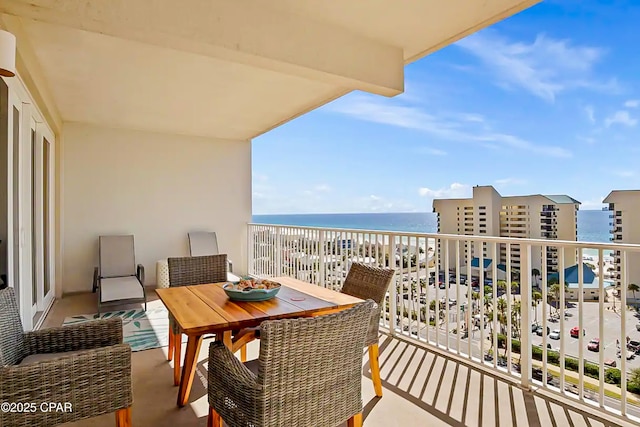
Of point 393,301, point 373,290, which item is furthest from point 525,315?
point 393,301

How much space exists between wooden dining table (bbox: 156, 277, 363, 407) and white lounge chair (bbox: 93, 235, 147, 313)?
275cm

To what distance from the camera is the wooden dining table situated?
1854 millimetres

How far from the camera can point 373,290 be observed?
8.51ft

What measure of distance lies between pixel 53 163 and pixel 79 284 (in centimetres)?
188

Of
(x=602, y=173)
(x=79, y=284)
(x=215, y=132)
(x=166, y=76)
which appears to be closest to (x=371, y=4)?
(x=166, y=76)

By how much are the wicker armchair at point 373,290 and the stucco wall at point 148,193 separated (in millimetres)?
4571

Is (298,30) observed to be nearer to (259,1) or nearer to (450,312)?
(259,1)

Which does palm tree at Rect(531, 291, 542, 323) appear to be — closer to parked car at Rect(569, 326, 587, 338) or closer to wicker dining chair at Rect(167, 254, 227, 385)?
parked car at Rect(569, 326, 587, 338)

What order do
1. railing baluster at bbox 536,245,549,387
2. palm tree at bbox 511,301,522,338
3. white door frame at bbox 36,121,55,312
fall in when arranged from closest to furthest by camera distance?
railing baluster at bbox 536,245,549,387 → palm tree at bbox 511,301,522,338 → white door frame at bbox 36,121,55,312

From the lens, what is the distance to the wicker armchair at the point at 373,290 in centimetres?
247

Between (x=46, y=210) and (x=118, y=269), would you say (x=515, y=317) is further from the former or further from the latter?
(x=46, y=210)

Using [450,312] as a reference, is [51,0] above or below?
above

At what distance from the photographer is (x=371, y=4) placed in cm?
269

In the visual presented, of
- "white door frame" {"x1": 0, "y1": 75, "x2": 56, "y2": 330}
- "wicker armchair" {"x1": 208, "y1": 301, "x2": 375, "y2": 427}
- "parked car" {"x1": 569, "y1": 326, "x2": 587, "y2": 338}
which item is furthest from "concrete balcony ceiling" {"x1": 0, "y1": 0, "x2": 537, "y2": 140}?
"parked car" {"x1": 569, "y1": 326, "x2": 587, "y2": 338}
